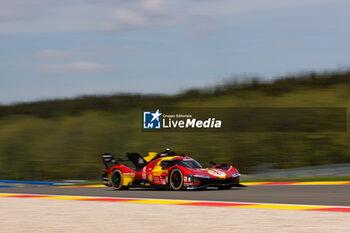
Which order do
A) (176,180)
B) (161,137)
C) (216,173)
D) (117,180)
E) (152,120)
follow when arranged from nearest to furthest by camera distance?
(216,173) → (176,180) → (117,180) → (161,137) → (152,120)

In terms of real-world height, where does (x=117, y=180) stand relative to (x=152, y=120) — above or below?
below

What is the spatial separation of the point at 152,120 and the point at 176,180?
17700 millimetres

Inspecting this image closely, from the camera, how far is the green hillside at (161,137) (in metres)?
26.6

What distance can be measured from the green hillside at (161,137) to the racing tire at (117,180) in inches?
418

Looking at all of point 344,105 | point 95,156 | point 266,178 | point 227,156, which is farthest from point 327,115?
point 95,156

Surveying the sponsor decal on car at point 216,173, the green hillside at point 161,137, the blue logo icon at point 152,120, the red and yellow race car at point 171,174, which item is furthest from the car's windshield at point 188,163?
the blue logo icon at point 152,120

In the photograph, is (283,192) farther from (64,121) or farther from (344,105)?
(64,121)

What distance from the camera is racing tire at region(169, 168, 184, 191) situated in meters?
15.9

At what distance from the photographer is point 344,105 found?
28.8 metres

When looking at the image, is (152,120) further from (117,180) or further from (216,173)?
(216,173)

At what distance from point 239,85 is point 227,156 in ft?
35.2

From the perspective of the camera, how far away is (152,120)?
33656mm

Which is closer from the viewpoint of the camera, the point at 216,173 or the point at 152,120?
the point at 216,173

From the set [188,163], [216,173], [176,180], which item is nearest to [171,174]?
[176,180]
